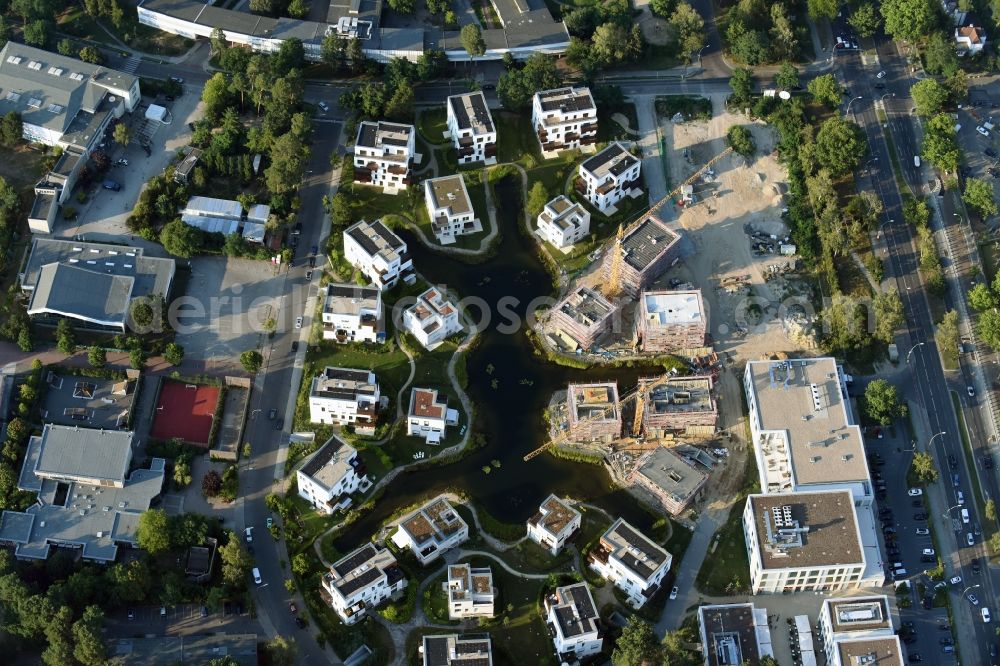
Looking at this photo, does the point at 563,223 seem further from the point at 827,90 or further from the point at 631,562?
the point at 631,562

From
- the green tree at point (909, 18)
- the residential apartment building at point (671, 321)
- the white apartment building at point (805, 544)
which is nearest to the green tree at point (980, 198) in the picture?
the green tree at point (909, 18)

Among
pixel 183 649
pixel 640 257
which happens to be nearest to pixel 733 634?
pixel 640 257

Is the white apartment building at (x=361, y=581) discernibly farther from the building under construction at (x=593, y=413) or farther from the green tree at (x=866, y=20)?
the green tree at (x=866, y=20)

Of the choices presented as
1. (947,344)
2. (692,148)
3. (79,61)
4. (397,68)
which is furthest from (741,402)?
(79,61)

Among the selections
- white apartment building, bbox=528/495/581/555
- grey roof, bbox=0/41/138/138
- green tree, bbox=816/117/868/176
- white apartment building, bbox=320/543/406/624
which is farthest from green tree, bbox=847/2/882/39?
white apartment building, bbox=320/543/406/624

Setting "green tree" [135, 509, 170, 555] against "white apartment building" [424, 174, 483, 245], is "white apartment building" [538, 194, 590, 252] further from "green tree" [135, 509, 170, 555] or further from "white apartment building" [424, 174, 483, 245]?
"green tree" [135, 509, 170, 555]

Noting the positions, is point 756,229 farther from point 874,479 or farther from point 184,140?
point 184,140

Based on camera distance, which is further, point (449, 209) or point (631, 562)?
point (449, 209)

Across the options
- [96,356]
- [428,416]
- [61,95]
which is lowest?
[428,416]
